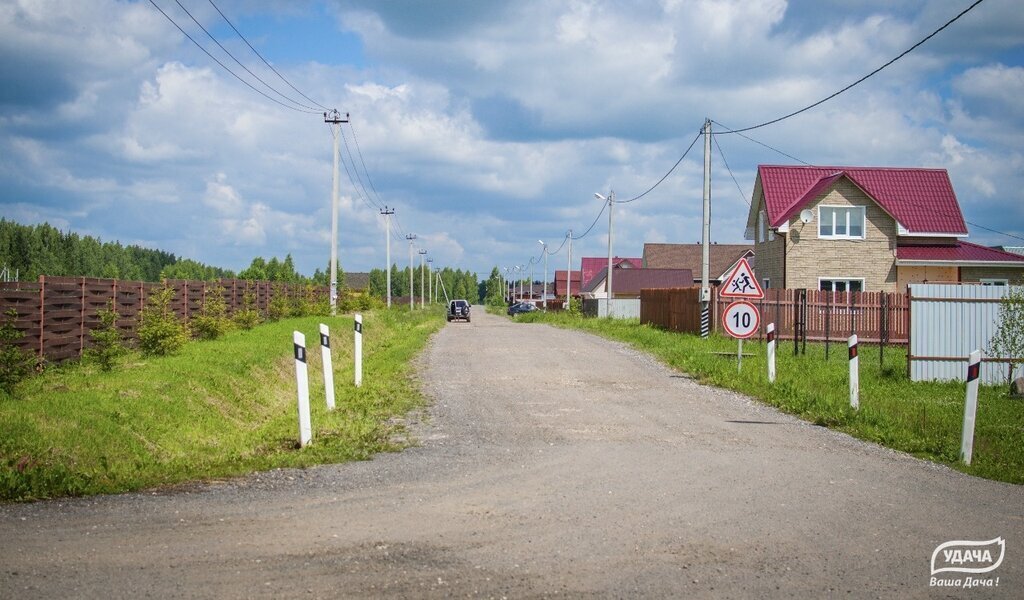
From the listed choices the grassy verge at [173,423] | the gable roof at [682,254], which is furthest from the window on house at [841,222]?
the gable roof at [682,254]

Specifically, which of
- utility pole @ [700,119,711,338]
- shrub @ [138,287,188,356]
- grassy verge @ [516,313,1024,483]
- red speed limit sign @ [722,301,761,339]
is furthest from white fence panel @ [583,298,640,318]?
shrub @ [138,287,188,356]

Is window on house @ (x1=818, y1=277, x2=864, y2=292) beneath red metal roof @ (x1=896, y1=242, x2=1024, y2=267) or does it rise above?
beneath

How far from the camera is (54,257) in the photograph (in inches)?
3868

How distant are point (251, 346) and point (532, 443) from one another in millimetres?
12188

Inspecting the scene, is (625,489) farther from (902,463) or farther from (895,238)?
(895,238)

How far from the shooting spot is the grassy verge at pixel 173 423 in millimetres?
8125

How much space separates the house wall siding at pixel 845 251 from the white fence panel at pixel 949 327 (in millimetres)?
19231

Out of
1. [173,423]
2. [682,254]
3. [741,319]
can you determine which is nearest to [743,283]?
[741,319]

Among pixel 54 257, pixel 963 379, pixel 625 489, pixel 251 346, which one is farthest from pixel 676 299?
pixel 54 257

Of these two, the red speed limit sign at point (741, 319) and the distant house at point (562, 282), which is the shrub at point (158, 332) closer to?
the red speed limit sign at point (741, 319)

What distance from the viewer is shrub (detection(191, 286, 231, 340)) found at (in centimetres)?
2220

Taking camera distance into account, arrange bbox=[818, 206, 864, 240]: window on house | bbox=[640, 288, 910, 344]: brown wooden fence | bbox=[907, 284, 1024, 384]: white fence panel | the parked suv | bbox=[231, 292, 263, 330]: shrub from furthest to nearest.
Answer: the parked suv → bbox=[818, 206, 864, 240]: window on house → bbox=[640, 288, 910, 344]: brown wooden fence → bbox=[231, 292, 263, 330]: shrub → bbox=[907, 284, 1024, 384]: white fence panel

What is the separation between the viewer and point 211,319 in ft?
73.0

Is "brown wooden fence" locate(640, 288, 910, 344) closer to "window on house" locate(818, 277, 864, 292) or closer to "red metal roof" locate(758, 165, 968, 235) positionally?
"window on house" locate(818, 277, 864, 292)
